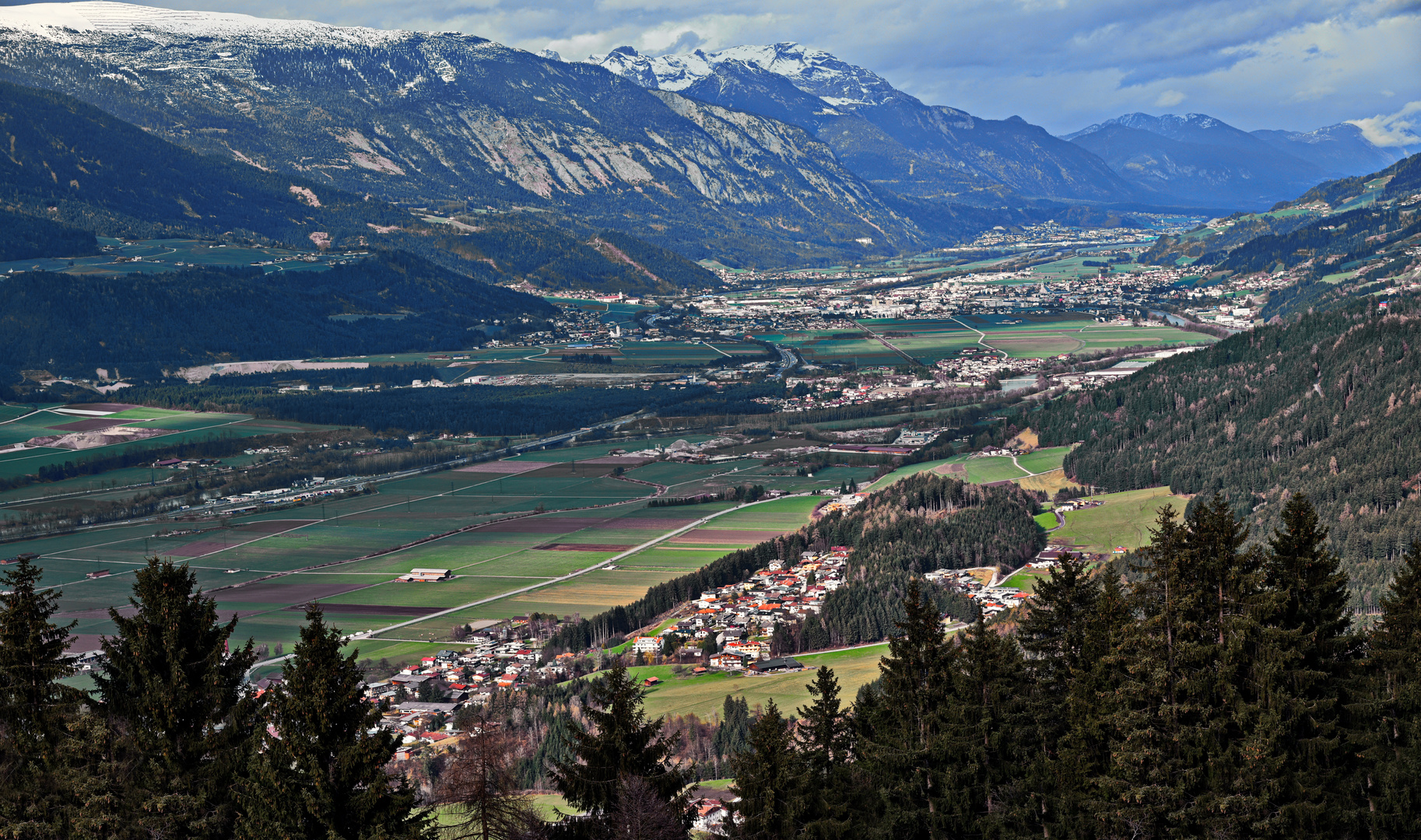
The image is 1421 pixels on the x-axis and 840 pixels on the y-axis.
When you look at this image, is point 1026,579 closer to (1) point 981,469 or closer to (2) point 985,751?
(1) point 981,469

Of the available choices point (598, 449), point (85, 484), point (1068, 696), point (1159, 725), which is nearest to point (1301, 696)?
point (1159, 725)

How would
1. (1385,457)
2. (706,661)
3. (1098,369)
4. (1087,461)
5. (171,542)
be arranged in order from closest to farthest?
(706,661) < (1385,457) < (171,542) < (1087,461) < (1098,369)

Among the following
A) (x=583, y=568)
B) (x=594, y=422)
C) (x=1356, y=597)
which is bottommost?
(x=1356, y=597)

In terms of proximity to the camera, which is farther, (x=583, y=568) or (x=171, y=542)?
(x=171, y=542)

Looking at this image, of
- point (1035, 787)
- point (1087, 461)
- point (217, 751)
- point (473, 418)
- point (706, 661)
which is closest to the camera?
point (217, 751)

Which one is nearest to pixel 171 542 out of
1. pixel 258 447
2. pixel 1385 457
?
pixel 258 447

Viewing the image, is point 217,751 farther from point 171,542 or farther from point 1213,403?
point 1213,403

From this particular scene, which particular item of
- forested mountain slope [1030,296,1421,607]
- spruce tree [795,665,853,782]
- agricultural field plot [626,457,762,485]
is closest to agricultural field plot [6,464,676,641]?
agricultural field plot [626,457,762,485]
